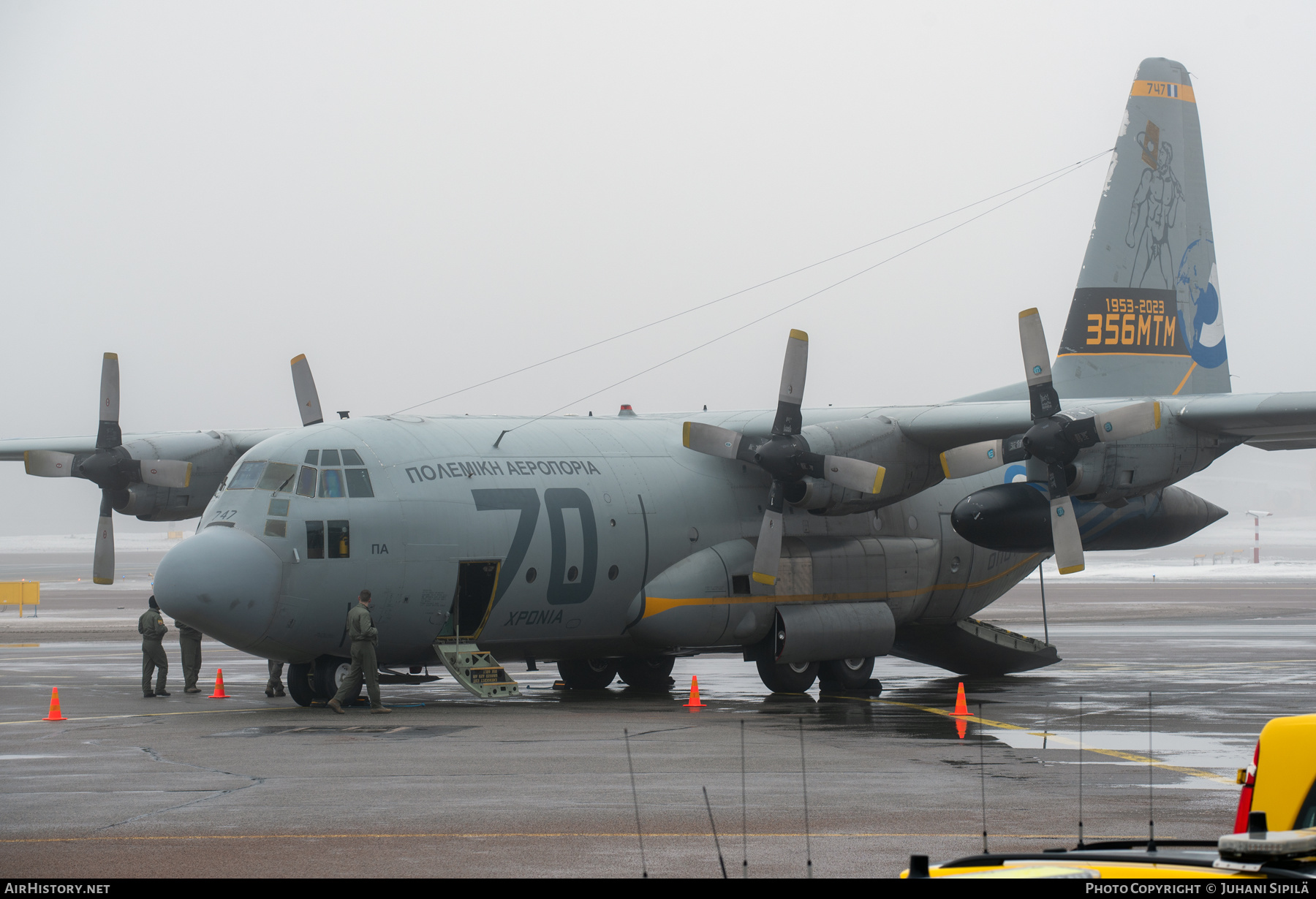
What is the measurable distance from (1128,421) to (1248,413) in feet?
6.58

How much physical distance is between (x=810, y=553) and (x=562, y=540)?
4.31m

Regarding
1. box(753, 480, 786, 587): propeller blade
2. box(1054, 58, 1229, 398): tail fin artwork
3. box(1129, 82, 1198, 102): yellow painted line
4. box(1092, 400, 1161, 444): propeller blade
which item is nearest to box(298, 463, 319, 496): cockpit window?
box(753, 480, 786, 587): propeller blade

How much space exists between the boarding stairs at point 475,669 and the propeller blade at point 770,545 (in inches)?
157

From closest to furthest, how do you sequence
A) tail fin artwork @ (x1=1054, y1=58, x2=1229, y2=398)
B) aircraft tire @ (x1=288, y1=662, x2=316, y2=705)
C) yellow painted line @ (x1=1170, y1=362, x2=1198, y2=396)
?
aircraft tire @ (x1=288, y1=662, x2=316, y2=705), tail fin artwork @ (x1=1054, y1=58, x2=1229, y2=398), yellow painted line @ (x1=1170, y1=362, x2=1198, y2=396)

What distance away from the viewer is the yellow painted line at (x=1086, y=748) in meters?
12.5

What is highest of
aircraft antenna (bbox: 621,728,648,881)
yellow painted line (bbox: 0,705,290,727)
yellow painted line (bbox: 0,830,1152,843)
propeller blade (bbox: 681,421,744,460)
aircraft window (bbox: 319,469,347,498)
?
propeller blade (bbox: 681,421,744,460)

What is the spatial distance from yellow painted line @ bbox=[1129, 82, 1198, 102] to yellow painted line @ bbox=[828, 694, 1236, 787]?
13.3m

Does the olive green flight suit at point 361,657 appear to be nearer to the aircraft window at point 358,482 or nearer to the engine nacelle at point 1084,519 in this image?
the aircraft window at point 358,482

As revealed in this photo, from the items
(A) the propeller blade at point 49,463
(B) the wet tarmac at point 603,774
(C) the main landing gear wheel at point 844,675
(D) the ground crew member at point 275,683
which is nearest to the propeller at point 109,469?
(A) the propeller blade at point 49,463

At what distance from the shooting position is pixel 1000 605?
55.5 metres

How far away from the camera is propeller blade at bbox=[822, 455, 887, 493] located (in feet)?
65.5

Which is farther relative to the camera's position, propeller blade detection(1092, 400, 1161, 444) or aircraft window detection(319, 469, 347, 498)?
propeller blade detection(1092, 400, 1161, 444)

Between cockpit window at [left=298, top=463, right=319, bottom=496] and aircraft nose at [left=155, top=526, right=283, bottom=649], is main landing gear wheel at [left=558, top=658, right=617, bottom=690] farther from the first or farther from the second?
aircraft nose at [left=155, top=526, right=283, bottom=649]
